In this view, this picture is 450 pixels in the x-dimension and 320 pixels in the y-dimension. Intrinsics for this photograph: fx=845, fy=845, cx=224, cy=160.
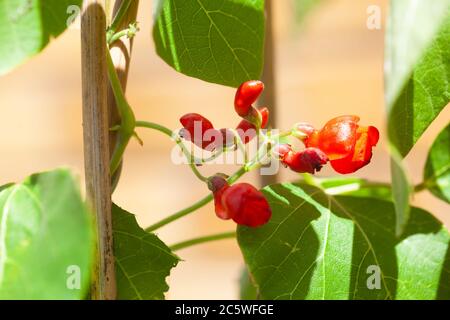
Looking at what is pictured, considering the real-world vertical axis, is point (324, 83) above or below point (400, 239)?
above

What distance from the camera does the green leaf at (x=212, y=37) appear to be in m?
0.62

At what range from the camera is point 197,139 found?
0.60m

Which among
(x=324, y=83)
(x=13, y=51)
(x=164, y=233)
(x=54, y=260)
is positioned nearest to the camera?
(x=54, y=260)

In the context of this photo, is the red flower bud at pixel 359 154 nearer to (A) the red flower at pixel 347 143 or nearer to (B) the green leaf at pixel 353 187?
(A) the red flower at pixel 347 143

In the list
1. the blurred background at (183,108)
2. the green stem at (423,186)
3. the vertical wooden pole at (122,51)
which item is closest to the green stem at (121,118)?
the vertical wooden pole at (122,51)

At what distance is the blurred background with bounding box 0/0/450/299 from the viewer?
2443mm

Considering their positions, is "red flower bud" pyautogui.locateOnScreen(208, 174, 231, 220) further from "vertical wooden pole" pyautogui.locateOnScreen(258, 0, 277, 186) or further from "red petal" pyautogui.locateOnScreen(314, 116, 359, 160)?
"vertical wooden pole" pyautogui.locateOnScreen(258, 0, 277, 186)

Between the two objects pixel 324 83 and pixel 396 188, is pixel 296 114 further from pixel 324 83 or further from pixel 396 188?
pixel 396 188

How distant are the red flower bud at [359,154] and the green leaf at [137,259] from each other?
129 millimetres

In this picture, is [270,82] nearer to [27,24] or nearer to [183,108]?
[27,24]

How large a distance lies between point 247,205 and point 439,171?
0.18 meters

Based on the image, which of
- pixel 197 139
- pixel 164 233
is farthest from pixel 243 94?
pixel 164 233
